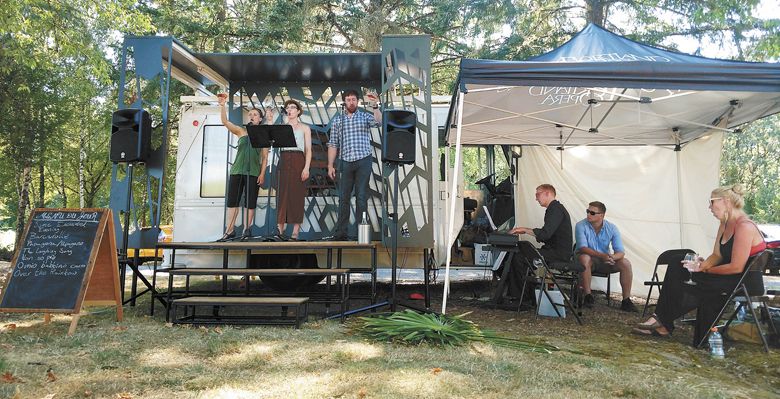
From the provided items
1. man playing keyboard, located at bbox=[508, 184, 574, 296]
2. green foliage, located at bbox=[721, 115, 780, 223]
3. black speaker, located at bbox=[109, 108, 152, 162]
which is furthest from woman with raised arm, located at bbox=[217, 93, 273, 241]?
green foliage, located at bbox=[721, 115, 780, 223]

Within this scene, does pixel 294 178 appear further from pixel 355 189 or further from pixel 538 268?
pixel 538 268

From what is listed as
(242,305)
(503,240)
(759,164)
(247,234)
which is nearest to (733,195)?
(503,240)

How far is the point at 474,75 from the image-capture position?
4.56m

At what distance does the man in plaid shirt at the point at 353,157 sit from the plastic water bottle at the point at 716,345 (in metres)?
3.28

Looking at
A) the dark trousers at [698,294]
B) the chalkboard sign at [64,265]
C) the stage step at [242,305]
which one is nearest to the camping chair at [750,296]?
the dark trousers at [698,294]

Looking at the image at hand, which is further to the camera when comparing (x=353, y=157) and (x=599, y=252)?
(x=599, y=252)

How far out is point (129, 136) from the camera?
213 inches

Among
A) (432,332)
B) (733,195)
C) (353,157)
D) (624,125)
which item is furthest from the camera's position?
(624,125)

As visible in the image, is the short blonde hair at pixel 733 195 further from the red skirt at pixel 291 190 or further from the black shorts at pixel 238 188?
the black shorts at pixel 238 188

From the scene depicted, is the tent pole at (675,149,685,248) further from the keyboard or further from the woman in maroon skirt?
the woman in maroon skirt

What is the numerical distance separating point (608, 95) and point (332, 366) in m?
4.46

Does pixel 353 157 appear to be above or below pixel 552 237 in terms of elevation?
above

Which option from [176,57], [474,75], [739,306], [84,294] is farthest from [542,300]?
[176,57]

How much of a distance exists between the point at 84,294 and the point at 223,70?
129 inches
